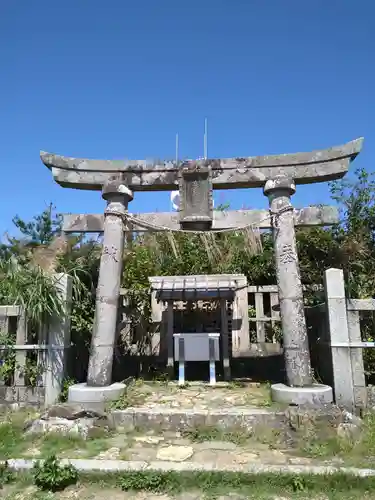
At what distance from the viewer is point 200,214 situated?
7.26 m

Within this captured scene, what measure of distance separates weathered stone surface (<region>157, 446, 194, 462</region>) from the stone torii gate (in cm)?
163

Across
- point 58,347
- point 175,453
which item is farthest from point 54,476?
point 58,347

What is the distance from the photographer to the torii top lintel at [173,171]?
278 inches

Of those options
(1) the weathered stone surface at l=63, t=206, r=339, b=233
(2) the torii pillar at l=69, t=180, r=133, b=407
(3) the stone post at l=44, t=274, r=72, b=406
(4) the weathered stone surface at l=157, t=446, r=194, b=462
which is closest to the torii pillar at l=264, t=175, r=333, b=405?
(1) the weathered stone surface at l=63, t=206, r=339, b=233

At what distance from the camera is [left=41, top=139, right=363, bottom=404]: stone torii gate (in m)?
6.34

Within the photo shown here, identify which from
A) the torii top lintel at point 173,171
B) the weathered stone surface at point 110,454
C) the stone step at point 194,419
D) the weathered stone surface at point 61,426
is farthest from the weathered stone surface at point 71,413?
the torii top lintel at point 173,171

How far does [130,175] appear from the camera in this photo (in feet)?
24.2

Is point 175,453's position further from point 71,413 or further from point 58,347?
point 58,347

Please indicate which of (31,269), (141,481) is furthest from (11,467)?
(31,269)

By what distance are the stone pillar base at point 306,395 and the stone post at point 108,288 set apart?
2.94 metres

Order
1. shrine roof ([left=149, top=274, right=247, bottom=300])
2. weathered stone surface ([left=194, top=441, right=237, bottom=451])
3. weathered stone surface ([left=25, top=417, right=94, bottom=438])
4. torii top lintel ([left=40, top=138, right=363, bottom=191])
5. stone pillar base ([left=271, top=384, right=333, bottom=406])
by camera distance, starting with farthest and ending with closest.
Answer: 1. shrine roof ([left=149, top=274, right=247, bottom=300])
2. torii top lintel ([left=40, top=138, right=363, bottom=191])
3. stone pillar base ([left=271, top=384, right=333, bottom=406])
4. weathered stone surface ([left=25, top=417, right=94, bottom=438])
5. weathered stone surface ([left=194, top=441, right=237, bottom=451])

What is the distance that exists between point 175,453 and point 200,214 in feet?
13.6

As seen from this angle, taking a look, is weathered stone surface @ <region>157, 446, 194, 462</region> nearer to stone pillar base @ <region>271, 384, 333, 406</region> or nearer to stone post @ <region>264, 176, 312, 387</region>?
stone pillar base @ <region>271, 384, 333, 406</region>

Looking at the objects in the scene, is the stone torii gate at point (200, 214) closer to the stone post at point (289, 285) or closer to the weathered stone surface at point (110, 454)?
the stone post at point (289, 285)
